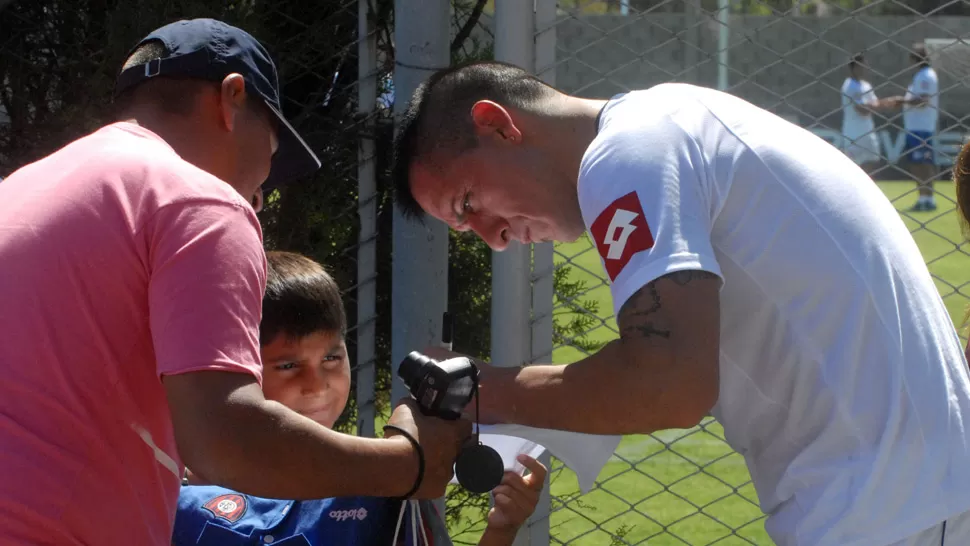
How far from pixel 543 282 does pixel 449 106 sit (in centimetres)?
76

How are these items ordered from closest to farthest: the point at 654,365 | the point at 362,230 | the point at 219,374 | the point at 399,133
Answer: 1. the point at 219,374
2. the point at 654,365
3. the point at 399,133
4. the point at 362,230

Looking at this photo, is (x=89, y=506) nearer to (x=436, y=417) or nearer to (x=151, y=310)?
(x=151, y=310)

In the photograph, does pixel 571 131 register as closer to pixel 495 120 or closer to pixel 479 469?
pixel 495 120

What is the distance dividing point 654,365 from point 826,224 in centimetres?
40

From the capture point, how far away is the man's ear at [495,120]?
2.21 meters

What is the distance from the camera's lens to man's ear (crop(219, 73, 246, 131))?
1.88 meters

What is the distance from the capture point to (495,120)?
7.29 feet

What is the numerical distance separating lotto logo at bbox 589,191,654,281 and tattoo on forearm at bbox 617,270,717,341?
0.06 metres

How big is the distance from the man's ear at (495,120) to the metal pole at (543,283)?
0.70 meters

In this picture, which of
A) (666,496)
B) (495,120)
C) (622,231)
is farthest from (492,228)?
(666,496)

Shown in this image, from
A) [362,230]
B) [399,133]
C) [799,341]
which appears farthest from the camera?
[362,230]

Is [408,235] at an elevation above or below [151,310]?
below

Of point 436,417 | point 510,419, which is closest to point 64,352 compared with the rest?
point 436,417

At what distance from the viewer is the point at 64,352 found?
1.56m
